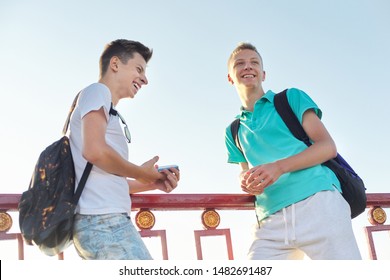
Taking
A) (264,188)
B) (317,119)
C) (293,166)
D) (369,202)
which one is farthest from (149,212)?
(369,202)

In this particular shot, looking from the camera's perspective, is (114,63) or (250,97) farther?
(250,97)

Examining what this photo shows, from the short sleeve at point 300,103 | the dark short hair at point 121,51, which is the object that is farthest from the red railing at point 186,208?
the dark short hair at point 121,51

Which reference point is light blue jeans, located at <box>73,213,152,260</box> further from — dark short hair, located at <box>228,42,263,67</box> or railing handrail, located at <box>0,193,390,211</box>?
dark short hair, located at <box>228,42,263,67</box>

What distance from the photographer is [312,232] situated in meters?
3.00

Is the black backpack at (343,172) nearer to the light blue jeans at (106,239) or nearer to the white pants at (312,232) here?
the white pants at (312,232)

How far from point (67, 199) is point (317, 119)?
1.57 metres

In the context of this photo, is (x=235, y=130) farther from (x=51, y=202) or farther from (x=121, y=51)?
(x=51, y=202)

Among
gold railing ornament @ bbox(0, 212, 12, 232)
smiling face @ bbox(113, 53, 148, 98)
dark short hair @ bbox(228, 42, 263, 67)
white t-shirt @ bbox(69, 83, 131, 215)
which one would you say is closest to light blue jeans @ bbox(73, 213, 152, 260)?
A: white t-shirt @ bbox(69, 83, 131, 215)

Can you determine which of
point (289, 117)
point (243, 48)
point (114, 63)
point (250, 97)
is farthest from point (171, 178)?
point (243, 48)

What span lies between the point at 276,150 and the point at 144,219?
90 centimetres

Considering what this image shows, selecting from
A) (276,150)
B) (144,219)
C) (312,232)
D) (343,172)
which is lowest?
(312,232)

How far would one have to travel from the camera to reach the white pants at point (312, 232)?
2.95m

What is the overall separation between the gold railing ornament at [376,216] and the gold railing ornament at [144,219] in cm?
171

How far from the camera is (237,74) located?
3.75 metres
